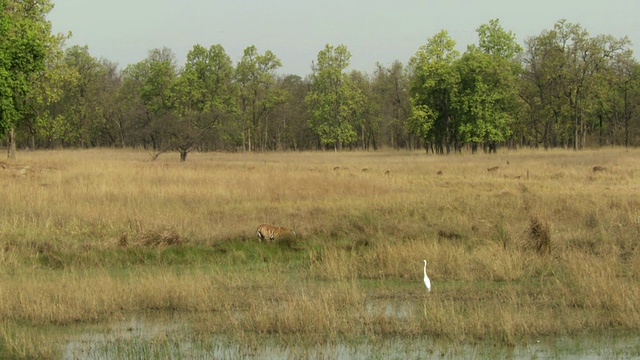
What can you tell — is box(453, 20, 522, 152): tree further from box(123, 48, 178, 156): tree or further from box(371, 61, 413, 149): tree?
box(123, 48, 178, 156): tree

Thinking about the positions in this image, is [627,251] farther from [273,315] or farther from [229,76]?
[229,76]

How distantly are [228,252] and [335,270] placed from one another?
3.28m

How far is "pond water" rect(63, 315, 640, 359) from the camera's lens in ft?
23.6

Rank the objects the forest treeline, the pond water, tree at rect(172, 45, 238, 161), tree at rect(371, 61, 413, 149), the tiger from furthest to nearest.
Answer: tree at rect(371, 61, 413, 149) < tree at rect(172, 45, 238, 161) < the forest treeline < the tiger < the pond water

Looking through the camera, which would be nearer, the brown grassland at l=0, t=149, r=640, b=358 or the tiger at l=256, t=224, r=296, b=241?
the brown grassland at l=0, t=149, r=640, b=358

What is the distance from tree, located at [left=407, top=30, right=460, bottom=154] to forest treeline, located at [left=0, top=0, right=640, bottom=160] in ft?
0.39

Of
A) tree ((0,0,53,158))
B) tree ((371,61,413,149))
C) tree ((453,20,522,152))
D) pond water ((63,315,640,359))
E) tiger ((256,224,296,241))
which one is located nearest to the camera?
pond water ((63,315,640,359))

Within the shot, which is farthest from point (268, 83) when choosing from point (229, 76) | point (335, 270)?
point (335, 270)

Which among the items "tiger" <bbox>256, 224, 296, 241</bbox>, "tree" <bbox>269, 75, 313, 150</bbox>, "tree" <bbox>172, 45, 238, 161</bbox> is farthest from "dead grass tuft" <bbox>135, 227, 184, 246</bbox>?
"tree" <bbox>269, 75, 313, 150</bbox>

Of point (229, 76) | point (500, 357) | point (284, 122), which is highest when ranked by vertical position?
point (229, 76)

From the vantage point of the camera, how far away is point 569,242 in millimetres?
13297

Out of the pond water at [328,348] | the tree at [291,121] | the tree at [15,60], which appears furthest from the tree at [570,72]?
the pond water at [328,348]

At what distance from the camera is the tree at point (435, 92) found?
61.0m

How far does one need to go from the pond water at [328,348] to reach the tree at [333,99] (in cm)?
7102
